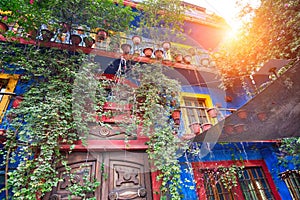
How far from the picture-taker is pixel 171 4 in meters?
6.62

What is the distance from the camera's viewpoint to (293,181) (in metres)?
5.35

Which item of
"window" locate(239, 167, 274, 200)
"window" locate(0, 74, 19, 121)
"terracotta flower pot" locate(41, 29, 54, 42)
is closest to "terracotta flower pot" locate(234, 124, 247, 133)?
"window" locate(239, 167, 274, 200)

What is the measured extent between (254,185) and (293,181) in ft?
4.03

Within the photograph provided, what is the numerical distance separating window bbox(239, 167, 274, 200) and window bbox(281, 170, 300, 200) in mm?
612

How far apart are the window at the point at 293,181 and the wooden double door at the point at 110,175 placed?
415cm

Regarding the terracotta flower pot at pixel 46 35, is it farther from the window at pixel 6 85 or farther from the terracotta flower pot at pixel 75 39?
the window at pixel 6 85

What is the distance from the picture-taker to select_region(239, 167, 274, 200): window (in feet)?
17.1

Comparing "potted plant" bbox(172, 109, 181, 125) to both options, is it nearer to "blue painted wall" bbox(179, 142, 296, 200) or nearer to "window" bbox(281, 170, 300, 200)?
"blue painted wall" bbox(179, 142, 296, 200)

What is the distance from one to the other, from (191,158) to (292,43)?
15.8 feet

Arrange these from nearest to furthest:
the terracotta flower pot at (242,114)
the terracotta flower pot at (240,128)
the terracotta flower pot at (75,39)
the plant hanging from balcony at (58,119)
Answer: the plant hanging from balcony at (58,119), the terracotta flower pot at (242,114), the terracotta flower pot at (240,128), the terracotta flower pot at (75,39)

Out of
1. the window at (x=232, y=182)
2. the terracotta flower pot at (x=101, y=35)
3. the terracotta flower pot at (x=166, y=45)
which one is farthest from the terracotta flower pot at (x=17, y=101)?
the terracotta flower pot at (x=166, y=45)

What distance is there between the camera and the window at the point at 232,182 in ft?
15.9

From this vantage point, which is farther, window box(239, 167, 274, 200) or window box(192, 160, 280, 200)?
window box(239, 167, 274, 200)

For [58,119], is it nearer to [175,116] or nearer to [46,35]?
[46,35]
